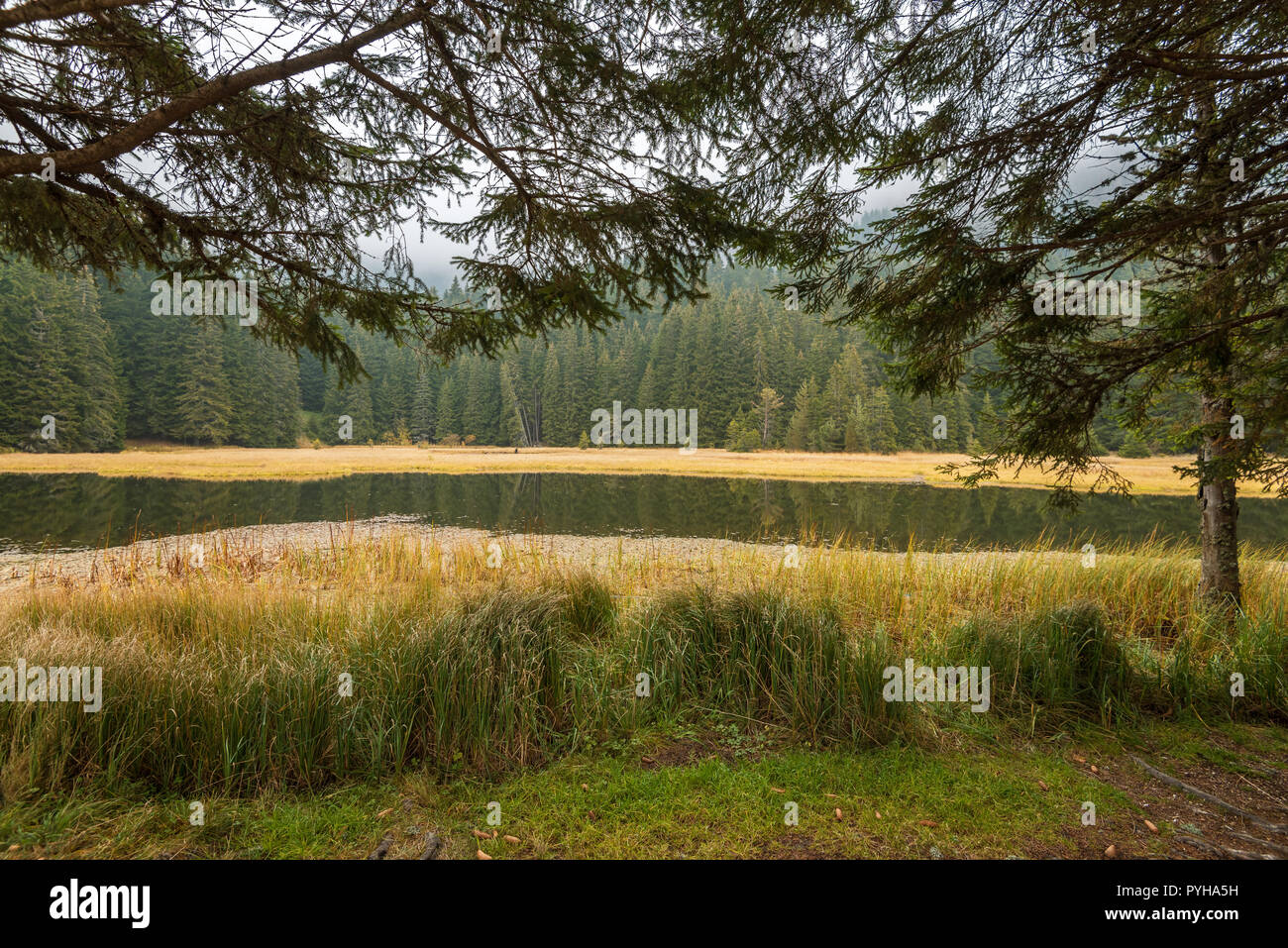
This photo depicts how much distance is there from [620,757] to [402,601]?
2553 mm

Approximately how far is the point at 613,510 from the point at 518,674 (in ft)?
53.0

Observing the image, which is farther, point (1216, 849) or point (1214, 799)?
point (1214, 799)

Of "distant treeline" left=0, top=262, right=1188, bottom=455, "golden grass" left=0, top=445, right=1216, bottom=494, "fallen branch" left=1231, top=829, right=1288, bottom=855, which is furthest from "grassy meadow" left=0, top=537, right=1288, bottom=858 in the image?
"distant treeline" left=0, top=262, right=1188, bottom=455

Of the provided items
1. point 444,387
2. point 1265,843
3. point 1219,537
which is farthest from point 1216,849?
point 444,387

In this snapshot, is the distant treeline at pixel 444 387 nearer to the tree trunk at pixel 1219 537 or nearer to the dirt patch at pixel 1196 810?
Answer: the tree trunk at pixel 1219 537

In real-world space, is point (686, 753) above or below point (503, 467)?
below

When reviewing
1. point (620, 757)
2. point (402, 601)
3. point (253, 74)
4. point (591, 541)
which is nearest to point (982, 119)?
point (253, 74)

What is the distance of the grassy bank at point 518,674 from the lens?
2.89 m

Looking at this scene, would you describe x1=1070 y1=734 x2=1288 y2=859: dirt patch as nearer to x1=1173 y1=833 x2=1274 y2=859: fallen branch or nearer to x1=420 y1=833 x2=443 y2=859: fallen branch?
x1=1173 y1=833 x2=1274 y2=859: fallen branch

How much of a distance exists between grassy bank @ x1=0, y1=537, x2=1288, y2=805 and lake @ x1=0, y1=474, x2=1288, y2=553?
6.87 meters

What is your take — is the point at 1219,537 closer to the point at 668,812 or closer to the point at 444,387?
the point at 668,812

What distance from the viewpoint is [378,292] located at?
13.8ft

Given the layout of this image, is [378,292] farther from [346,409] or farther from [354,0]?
[346,409]

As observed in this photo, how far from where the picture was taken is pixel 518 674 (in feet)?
11.6
